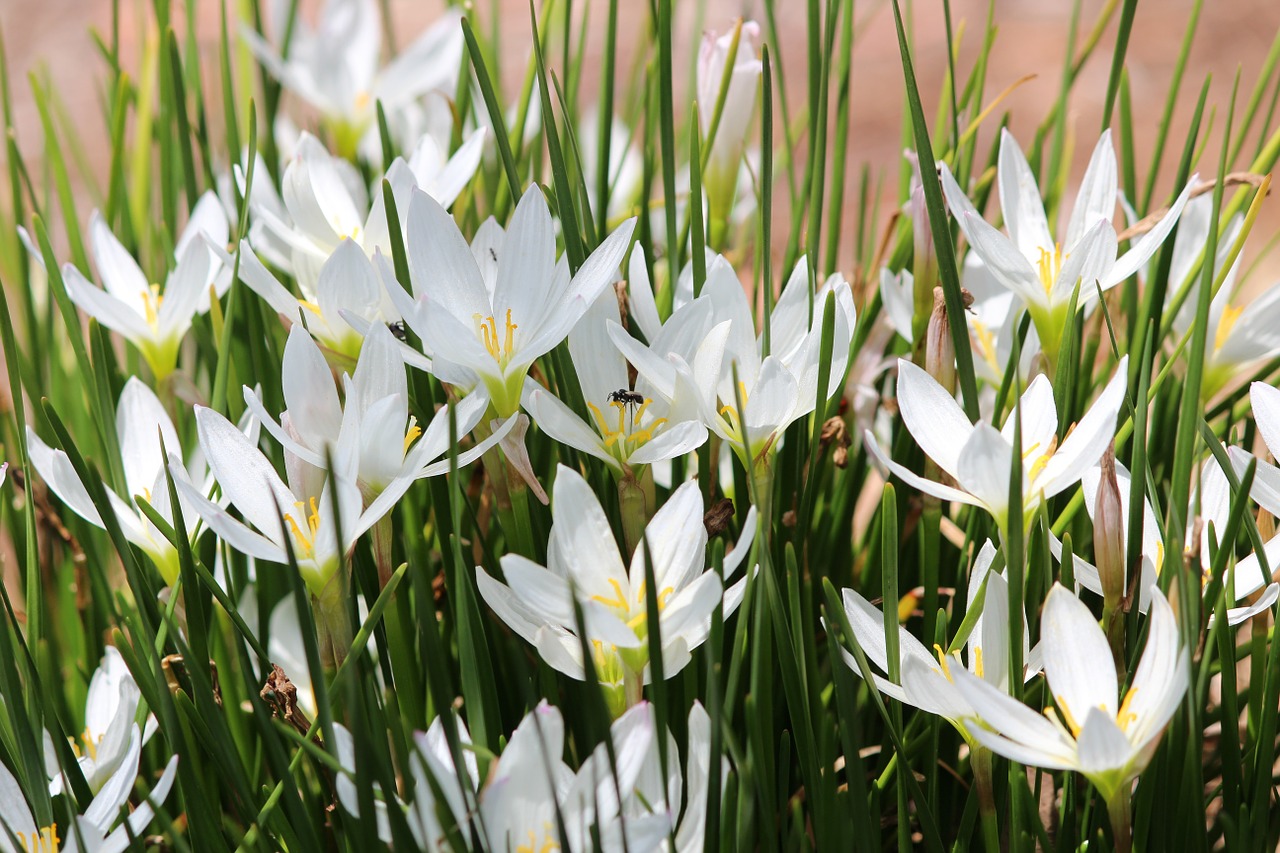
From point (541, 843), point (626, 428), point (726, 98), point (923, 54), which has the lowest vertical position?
point (541, 843)

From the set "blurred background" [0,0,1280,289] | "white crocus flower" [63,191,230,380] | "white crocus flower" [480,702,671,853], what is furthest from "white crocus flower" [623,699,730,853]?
"blurred background" [0,0,1280,289]

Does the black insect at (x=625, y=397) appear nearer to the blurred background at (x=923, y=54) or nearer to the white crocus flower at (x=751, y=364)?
the white crocus flower at (x=751, y=364)

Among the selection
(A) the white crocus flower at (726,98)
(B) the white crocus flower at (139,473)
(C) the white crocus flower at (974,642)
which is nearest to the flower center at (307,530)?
(B) the white crocus flower at (139,473)

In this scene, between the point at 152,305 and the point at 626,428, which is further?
the point at 152,305

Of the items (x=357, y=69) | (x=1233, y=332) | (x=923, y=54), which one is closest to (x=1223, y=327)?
(x=1233, y=332)

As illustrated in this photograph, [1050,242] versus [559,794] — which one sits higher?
[1050,242]

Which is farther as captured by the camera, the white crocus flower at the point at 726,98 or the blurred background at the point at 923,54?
the blurred background at the point at 923,54

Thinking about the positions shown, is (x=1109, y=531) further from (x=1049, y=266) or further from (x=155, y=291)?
(x=155, y=291)
